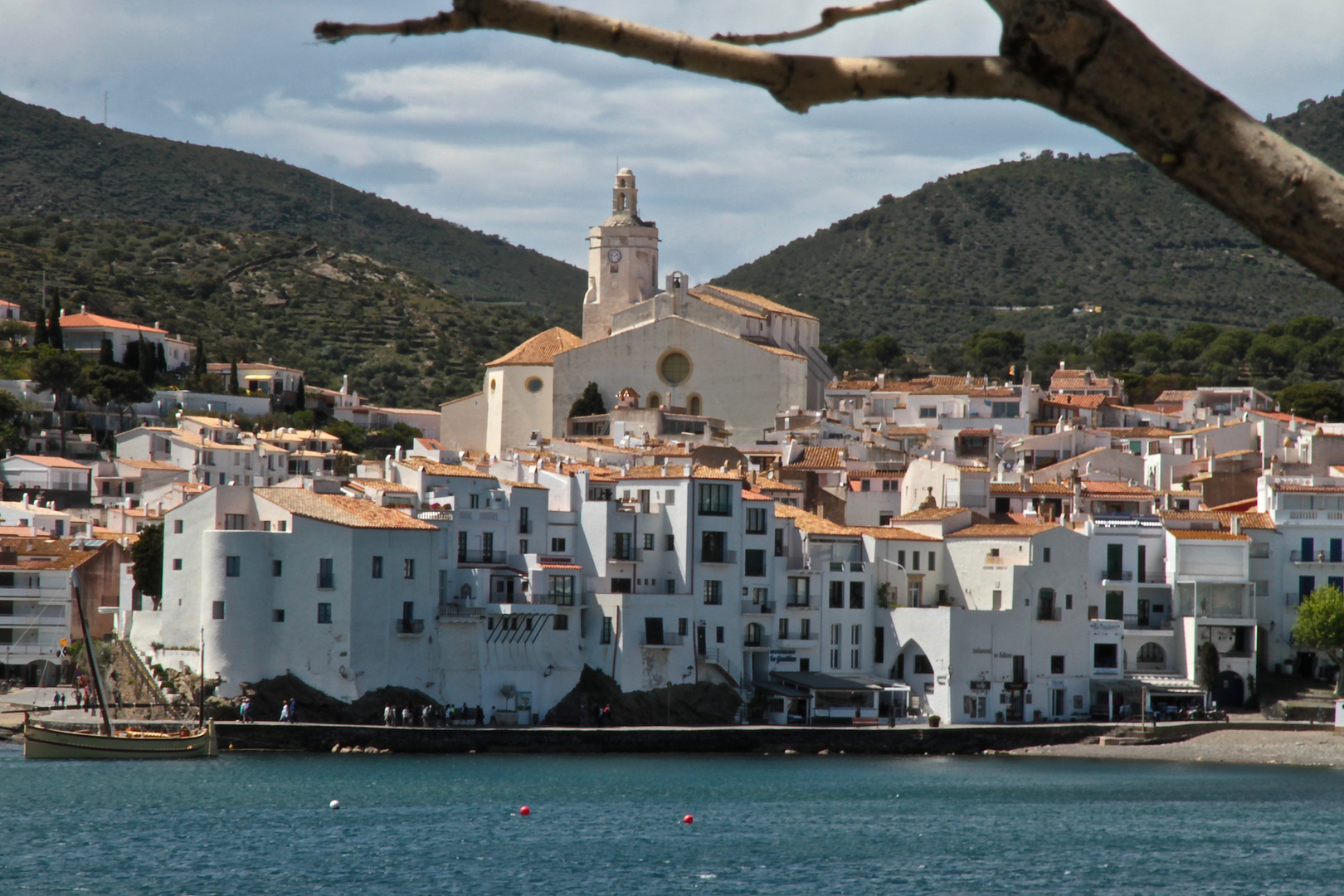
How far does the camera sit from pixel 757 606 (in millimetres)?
51219

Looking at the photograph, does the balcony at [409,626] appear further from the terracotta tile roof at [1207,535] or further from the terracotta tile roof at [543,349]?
the terracotta tile roof at [543,349]

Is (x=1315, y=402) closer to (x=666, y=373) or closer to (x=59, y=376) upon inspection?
(x=666, y=373)

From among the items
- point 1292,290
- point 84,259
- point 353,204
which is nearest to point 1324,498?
point 1292,290

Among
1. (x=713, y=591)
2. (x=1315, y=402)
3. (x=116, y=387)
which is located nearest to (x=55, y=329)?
(x=116, y=387)

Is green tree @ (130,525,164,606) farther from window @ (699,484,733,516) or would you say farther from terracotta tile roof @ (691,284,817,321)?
terracotta tile roof @ (691,284,817,321)

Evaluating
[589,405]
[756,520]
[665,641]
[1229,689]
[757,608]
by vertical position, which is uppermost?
[589,405]

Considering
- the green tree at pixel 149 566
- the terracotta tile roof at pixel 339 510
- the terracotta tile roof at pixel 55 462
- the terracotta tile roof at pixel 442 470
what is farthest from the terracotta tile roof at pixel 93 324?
the terracotta tile roof at pixel 339 510

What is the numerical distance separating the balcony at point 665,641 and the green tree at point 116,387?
1398 inches

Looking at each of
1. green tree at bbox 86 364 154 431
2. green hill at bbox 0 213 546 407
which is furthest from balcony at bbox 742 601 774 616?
green hill at bbox 0 213 546 407

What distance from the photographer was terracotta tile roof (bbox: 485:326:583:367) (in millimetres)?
75750

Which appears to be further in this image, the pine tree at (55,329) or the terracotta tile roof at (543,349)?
the pine tree at (55,329)

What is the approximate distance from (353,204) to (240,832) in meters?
134

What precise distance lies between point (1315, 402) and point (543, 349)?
33691 mm

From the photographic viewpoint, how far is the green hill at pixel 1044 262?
398ft
